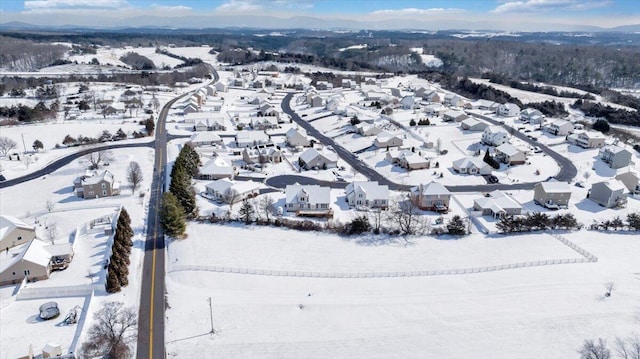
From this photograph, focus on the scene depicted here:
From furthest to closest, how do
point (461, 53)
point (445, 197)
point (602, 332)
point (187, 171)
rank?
point (461, 53), point (187, 171), point (445, 197), point (602, 332)

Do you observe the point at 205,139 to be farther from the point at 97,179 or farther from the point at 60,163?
the point at 97,179

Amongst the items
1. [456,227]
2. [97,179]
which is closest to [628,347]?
[456,227]

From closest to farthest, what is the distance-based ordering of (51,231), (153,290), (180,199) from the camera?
(153,290) < (51,231) < (180,199)

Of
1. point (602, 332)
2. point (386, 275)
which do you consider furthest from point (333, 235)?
point (602, 332)

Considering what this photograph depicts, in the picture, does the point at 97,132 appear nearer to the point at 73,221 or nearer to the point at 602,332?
the point at 73,221

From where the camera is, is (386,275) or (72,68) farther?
(72,68)

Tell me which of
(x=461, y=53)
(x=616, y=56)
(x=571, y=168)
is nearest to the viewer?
(x=571, y=168)

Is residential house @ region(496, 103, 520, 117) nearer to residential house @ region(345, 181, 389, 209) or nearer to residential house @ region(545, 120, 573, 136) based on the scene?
residential house @ region(545, 120, 573, 136)
